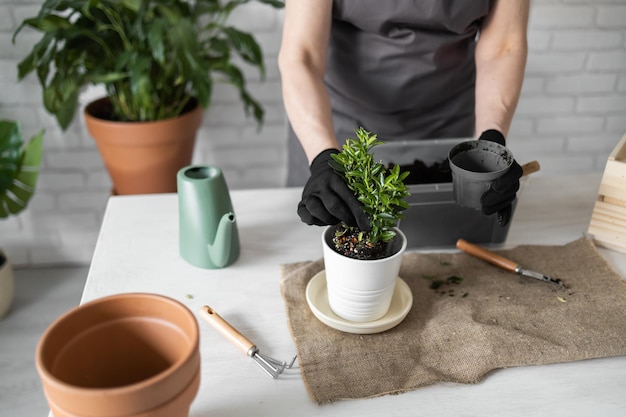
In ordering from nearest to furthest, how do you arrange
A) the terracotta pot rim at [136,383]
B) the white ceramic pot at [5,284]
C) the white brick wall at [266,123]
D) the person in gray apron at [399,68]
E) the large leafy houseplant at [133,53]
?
the terracotta pot rim at [136,383] → the person in gray apron at [399,68] → the large leafy houseplant at [133,53] → the white ceramic pot at [5,284] → the white brick wall at [266,123]

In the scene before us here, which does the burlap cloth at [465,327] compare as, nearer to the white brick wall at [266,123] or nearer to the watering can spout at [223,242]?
the watering can spout at [223,242]

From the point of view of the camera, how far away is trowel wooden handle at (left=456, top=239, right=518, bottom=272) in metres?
0.97

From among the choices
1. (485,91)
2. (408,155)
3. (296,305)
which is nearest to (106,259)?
(296,305)

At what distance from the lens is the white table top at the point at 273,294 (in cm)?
72

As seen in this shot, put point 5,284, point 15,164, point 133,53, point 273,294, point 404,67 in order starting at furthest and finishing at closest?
point 5,284 → point 15,164 → point 133,53 → point 404,67 → point 273,294

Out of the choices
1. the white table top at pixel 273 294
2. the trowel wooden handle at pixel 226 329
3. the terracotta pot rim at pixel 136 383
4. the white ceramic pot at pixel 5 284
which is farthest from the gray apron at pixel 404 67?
the white ceramic pot at pixel 5 284

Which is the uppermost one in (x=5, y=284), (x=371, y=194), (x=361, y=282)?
(x=371, y=194)

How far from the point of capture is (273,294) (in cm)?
93

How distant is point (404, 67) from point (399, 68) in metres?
0.01

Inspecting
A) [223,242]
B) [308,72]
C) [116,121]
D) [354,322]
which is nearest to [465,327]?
[354,322]

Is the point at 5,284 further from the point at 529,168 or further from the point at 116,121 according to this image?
the point at 529,168

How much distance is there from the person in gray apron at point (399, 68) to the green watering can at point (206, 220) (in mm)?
139

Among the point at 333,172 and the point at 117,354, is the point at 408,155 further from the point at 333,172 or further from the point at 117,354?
the point at 117,354

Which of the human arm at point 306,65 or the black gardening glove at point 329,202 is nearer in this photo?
the black gardening glove at point 329,202
